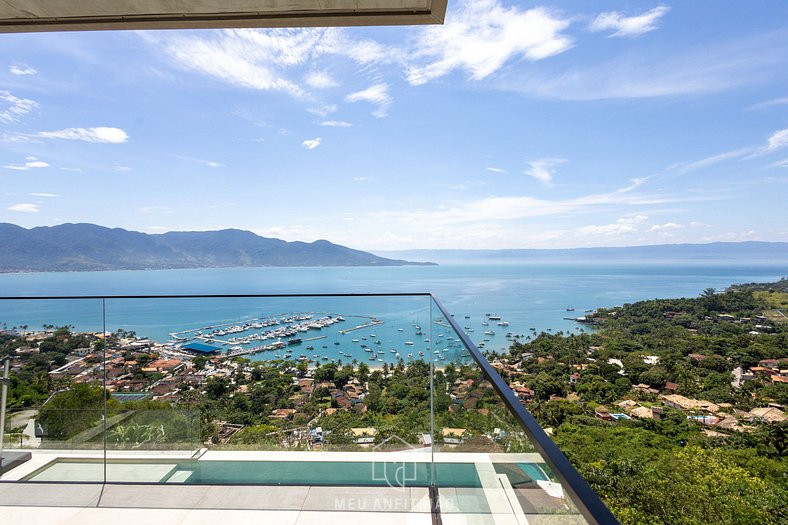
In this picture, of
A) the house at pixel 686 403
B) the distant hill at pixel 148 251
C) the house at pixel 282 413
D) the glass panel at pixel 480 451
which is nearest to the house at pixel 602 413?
the house at pixel 686 403

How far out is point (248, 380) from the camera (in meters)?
2.93

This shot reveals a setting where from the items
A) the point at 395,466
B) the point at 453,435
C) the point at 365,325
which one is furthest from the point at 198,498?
the point at 453,435

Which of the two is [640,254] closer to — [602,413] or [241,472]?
[602,413]

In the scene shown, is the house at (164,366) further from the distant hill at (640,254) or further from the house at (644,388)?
the distant hill at (640,254)

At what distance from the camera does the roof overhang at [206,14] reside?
1934 mm

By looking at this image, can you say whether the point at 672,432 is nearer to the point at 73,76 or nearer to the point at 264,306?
the point at 264,306

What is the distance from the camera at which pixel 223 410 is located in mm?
2879

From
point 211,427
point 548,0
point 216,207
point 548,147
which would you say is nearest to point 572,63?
point 548,0

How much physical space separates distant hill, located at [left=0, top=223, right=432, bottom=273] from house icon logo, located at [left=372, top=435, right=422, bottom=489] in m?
7.47

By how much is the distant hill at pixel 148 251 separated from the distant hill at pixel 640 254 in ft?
43.1

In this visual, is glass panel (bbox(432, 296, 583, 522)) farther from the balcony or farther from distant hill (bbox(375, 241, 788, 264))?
distant hill (bbox(375, 241, 788, 264))

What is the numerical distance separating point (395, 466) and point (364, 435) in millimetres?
327

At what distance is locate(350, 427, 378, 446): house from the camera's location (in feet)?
9.33

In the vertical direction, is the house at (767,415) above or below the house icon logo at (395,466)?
below
